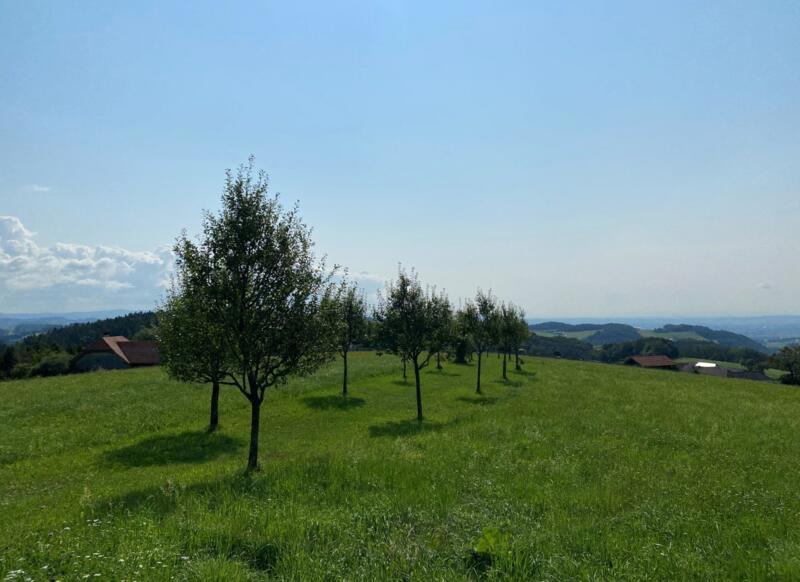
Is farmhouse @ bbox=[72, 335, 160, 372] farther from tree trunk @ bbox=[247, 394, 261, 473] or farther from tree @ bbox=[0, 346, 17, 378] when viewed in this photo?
tree trunk @ bbox=[247, 394, 261, 473]

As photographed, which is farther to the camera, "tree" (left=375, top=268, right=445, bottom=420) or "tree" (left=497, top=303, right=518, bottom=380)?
"tree" (left=497, top=303, right=518, bottom=380)

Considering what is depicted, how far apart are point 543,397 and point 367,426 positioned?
1809 cm

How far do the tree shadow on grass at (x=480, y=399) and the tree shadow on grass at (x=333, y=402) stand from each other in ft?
30.1

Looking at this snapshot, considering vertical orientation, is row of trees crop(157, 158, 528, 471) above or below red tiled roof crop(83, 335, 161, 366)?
above

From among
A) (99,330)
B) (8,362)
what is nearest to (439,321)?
(8,362)

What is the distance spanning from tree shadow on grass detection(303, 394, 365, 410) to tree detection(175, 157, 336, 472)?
585 inches

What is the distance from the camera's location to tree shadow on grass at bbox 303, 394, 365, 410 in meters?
32.2

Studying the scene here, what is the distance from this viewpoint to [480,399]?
37969mm

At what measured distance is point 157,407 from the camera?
3183 centimetres

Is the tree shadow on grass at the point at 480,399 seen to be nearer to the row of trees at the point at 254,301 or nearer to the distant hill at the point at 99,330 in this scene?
the row of trees at the point at 254,301

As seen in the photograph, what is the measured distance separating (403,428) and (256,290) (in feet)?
42.6

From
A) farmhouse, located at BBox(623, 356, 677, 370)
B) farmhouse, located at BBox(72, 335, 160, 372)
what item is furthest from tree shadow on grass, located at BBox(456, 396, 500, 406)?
farmhouse, located at BBox(623, 356, 677, 370)

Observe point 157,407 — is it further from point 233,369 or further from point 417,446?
point 417,446

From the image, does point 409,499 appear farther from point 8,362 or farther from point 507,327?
point 8,362
